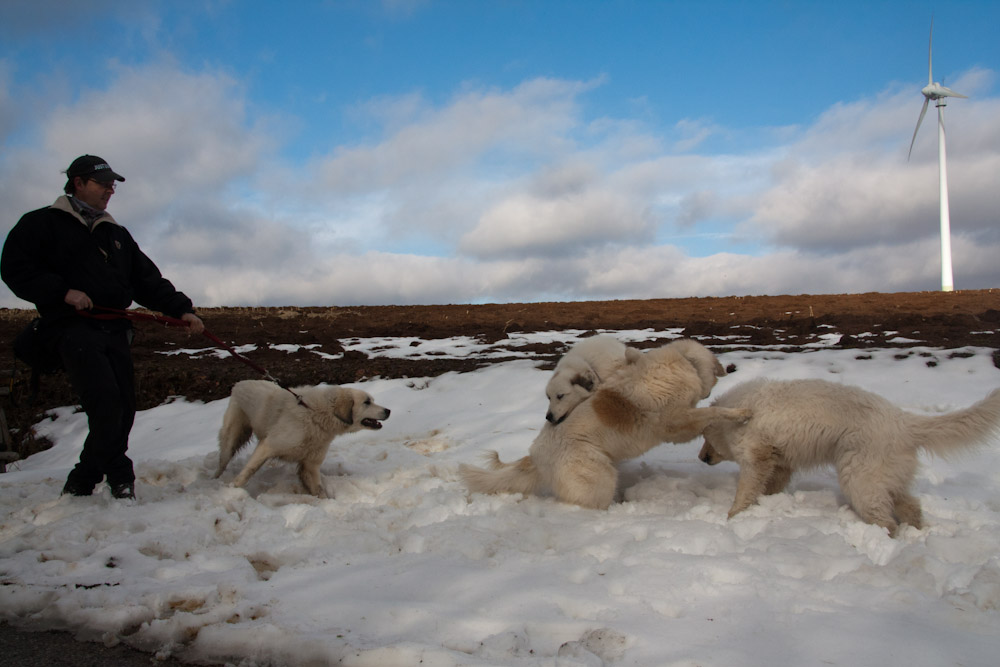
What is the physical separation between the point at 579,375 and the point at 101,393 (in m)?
3.98

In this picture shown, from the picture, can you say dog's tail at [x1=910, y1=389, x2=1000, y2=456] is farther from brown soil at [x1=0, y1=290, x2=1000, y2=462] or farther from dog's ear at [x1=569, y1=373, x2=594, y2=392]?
brown soil at [x1=0, y1=290, x2=1000, y2=462]

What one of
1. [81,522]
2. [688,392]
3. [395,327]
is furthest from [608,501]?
[395,327]

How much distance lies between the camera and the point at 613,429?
5.23 m

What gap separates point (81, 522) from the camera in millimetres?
4184

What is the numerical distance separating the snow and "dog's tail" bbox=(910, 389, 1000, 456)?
1.80 feet

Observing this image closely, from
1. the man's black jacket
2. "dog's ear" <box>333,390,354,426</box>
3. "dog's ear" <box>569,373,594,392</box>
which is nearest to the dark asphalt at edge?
the man's black jacket

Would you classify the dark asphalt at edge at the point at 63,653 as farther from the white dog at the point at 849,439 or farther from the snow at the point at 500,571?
the white dog at the point at 849,439

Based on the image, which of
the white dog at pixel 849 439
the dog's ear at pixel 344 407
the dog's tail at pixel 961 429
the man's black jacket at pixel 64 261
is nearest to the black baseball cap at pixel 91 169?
the man's black jacket at pixel 64 261

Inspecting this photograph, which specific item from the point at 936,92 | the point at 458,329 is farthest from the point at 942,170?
the point at 458,329

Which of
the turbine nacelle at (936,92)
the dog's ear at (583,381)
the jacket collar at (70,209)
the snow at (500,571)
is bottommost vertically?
the snow at (500,571)

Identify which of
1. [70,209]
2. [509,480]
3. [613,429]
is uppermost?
[70,209]

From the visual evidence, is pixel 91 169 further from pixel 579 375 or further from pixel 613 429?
pixel 613 429

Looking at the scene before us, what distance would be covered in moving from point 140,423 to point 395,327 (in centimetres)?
1161

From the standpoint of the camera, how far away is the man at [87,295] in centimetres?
462
